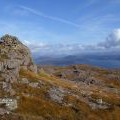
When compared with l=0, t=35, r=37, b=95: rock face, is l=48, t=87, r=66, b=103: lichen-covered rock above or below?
below

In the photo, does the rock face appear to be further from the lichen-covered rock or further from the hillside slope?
the lichen-covered rock

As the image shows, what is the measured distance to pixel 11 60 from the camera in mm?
86750

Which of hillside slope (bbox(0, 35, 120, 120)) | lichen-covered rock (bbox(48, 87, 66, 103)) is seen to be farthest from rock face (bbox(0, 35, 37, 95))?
lichen-covered rock (bbox(48, 87, 66, 103))

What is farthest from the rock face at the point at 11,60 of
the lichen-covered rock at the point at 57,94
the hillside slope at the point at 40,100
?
the lichen-covered rock at the point at 57,94

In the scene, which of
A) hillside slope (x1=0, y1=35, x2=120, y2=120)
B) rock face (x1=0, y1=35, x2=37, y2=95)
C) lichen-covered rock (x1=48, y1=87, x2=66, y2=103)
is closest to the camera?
hillside slope (x1=0, y1=35, x2=120, y2=120)

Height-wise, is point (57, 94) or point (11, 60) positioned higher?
point (11, 60)

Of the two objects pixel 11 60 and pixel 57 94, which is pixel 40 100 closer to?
pixel 57 94

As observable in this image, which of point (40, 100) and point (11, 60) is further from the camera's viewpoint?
point (11, 60)

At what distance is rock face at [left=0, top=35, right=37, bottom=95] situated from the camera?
7885 cm

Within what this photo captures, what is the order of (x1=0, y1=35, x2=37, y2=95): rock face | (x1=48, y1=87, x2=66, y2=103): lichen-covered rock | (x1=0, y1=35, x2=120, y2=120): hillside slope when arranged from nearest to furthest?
(x1=0, y1=35, x2=120, y2=120): hillside slope → (x1=48, y1=87, x2=66, y2=103): lichen-covered rock → (x1=0, y1=35, x2=37, y2=95): rock face

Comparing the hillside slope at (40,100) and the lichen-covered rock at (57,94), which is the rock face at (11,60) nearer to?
the hillside slope at (40,100)

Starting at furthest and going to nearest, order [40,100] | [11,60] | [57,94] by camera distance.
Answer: [11,60]
[57,94]
[40,100]

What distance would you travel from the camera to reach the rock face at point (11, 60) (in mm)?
78850

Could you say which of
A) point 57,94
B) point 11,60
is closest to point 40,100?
point 57,94
